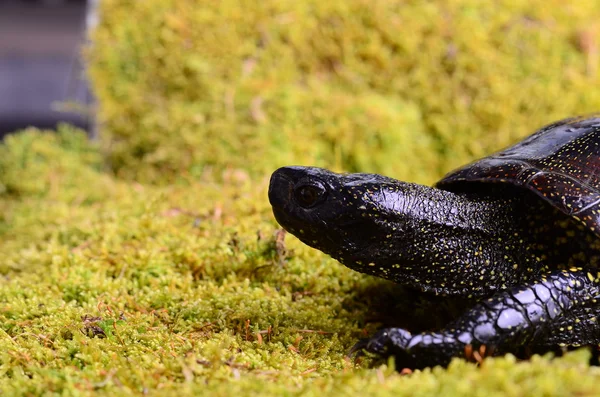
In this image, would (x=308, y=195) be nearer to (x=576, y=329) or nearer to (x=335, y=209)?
(x=335, y=209)

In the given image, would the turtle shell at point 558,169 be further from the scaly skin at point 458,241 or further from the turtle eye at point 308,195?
the turtle eye at point 308,195

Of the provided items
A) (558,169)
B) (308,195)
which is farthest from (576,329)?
(308,195)

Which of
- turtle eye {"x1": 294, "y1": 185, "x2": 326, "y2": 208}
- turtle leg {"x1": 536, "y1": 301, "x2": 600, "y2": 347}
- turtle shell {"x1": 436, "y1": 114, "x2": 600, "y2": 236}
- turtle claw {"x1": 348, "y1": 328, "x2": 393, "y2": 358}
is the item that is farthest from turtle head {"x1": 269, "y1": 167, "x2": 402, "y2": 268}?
turtle leg {"x1": 536, "y1": 301, "x2": 600, "y2": 347}

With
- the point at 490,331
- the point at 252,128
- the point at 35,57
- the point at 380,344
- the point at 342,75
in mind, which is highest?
the point at 342,75

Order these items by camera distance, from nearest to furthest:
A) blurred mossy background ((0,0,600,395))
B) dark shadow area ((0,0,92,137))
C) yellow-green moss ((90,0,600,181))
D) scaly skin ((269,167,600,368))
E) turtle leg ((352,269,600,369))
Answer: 1. turtle leg ((352,269,600,369))
2. scaly skin ((269,167,600,368))
3. blurred mossy background ((0,0,600,395))
4. yellow-green moss ((90,0,600,181))
5. dark shadow area ((0,0,92,137))

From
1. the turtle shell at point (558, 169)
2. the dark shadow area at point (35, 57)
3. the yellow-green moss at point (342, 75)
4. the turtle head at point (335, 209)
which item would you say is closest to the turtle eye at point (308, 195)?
the turtle head at point (335, 209)

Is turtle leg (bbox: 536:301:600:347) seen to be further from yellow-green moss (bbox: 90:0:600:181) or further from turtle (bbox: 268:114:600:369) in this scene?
yellow-green moss (bbox: 90:0:600:181)
